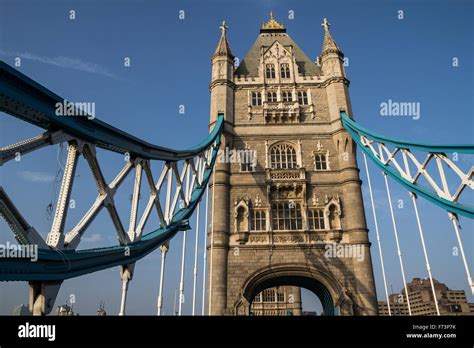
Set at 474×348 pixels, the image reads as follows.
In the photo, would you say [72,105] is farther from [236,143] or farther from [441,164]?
[236,143]

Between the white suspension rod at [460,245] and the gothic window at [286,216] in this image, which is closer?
the white suspension rod at [460,245]

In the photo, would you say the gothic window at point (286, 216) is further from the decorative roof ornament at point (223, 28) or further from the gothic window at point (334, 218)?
the decorative roof ornament at point (223, 28)

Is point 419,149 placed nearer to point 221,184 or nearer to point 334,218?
point 334,218

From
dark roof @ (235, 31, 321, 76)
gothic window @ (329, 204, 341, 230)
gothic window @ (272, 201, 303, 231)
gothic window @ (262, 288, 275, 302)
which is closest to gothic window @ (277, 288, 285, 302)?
gothic window @ (262, 288, 275, 302)

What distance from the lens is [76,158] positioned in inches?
286

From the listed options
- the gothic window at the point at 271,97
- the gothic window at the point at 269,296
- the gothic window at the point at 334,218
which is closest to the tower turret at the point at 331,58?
the gothic window at the point at 271,97

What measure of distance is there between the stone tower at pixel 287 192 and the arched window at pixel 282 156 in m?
0.07

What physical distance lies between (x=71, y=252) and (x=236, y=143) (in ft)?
58.0

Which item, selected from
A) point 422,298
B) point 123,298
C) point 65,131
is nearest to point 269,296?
point 123,298

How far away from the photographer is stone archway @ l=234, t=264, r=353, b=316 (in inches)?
741

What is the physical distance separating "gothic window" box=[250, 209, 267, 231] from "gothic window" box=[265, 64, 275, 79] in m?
11.3

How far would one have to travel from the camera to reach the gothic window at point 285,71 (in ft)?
88.7

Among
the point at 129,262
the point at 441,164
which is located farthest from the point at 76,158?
the point at 441,164

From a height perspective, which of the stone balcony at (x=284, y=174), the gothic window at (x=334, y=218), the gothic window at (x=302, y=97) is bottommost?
the gothic window at (x=334, y=218)
